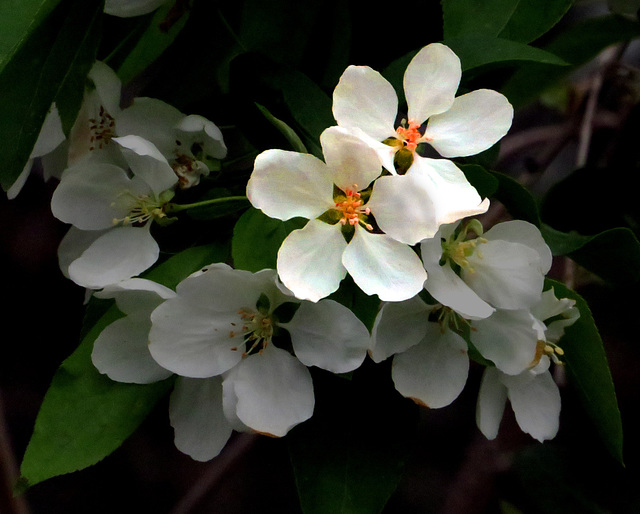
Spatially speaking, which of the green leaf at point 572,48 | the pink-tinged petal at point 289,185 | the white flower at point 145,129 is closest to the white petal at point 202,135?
the white flower at point 145,129

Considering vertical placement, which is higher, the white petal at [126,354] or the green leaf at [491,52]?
the green leaf at [491,52]

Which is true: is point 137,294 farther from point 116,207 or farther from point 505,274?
point 505,274

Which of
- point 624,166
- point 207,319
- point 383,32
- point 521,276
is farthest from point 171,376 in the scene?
point 624,166

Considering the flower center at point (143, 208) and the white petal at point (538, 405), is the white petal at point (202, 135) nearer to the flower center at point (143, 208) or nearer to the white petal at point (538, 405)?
the flower center at point (143, 208)

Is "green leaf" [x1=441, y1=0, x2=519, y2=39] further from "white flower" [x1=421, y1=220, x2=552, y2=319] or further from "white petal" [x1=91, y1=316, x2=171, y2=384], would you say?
"white petal" [x1=91, y1=316, x2=171, y2=384]

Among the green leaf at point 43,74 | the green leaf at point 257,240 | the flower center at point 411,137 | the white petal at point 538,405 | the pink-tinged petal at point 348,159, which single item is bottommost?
the white petal at point 538,405
